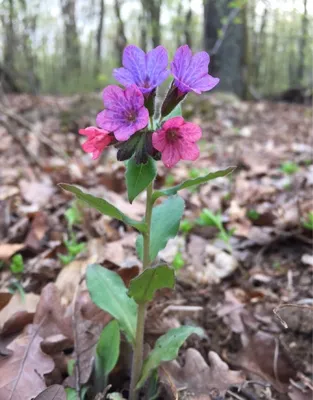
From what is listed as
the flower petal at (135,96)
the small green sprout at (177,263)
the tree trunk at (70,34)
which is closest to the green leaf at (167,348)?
the flower petal at (135,96)

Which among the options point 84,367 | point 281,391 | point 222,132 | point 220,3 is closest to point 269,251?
point 281,391

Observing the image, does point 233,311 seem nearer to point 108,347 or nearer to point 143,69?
point 108,347

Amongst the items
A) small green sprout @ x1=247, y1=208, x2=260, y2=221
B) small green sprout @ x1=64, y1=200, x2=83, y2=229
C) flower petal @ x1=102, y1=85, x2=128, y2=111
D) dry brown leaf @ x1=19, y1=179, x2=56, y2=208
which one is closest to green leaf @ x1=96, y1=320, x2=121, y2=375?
flower petal @ x1=102, y1=85, x2=128, y2=111

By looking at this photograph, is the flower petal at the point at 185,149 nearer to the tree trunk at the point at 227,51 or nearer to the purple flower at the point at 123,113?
the purple flower at the point at 123,113

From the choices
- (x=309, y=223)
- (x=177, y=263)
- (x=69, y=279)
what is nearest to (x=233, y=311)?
(x=177, y=263)

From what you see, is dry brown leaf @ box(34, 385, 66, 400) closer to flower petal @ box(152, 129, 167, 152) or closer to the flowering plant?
the flowering plant

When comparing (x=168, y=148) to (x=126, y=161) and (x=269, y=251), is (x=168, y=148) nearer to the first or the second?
(x=126, y=161)
